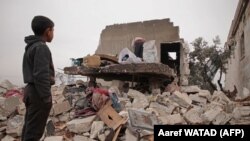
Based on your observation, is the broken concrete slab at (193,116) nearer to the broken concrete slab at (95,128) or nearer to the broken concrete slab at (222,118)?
the broken concrete slab at (222,118)

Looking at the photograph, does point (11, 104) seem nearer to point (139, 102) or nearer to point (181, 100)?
point (139, 102)

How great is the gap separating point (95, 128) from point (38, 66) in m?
2.63

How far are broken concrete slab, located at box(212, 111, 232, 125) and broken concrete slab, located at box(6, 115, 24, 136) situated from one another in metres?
3.64

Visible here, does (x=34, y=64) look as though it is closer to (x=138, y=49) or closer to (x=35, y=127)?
(x=35, y=127)

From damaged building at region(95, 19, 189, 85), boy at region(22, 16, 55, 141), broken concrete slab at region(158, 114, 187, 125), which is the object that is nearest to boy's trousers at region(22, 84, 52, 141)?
boy at region(22, 16, 55, 141)

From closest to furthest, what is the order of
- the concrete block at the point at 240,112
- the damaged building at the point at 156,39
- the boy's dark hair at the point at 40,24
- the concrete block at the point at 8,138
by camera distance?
the boy's dark hair at the point at 40,24, the concrete block at the point at 8,138, the concrete block at the point at 240,112, the damaged building at the point at 156,39

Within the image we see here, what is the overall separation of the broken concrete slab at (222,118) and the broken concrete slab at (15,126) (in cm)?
364

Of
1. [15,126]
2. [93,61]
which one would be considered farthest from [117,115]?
[93,61]

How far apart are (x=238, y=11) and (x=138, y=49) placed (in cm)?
547

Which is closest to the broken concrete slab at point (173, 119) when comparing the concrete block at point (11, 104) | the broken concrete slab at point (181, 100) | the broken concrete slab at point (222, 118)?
the broken concrete slab at point (222, 118)

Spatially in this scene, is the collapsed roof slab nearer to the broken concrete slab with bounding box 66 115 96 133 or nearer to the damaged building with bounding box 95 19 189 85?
the broken concrete slab with bounding box 66 115 96 133

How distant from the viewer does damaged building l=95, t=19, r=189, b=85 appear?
13102 millimetres

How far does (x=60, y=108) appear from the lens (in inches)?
261

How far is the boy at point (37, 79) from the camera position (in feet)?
9.83
